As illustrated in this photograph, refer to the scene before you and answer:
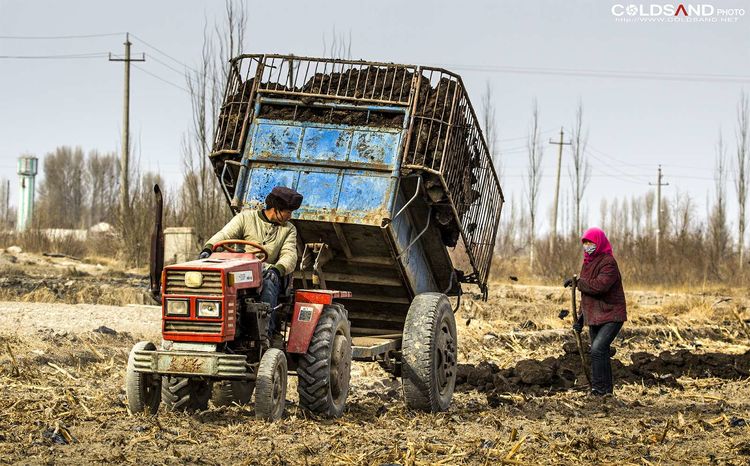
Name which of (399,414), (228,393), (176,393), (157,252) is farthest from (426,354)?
(157,252)

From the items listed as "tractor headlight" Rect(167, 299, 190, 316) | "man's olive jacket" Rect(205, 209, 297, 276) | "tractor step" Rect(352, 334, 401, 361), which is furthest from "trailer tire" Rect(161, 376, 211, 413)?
"tractor step" Rect(352, 334, 401, 361)

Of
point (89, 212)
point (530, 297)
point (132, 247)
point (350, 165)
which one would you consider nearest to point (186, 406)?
point (350, 165)

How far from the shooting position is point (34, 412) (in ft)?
26.6

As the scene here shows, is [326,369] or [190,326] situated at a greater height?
[190,326]

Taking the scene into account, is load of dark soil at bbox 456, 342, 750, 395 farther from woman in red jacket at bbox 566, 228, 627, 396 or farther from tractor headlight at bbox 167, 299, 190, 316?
tractor headlight at bbox 167, 299, 190, 316

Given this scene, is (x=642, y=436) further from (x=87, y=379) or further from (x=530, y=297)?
(x=530, y=297)

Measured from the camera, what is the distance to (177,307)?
7777 mm

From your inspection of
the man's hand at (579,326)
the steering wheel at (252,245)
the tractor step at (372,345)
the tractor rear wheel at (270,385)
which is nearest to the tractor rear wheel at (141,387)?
the tractor rear wheel at (270,385)

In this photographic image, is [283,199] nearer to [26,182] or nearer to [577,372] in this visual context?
[577,372]

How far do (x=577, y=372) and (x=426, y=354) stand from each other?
13.8 feet

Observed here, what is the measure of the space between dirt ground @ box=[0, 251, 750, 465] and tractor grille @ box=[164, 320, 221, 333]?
68 cm

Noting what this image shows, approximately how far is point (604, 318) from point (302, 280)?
10.5 feet

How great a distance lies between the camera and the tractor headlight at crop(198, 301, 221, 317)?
7664 mm

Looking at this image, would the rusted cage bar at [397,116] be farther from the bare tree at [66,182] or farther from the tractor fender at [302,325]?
the bare tree at [66,182]
